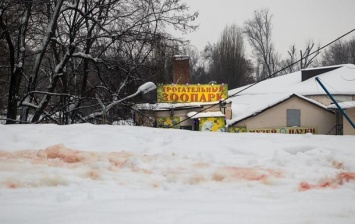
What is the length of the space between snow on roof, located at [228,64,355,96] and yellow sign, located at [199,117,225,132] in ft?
33.9

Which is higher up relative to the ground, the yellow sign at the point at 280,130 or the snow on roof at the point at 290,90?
the snow on roof at the point at 290,90

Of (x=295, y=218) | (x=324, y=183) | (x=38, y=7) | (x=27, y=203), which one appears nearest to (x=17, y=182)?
(x=27, y=203)

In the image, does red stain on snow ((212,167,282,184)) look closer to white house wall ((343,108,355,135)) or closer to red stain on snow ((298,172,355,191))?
red stain on snow ((298,172,355,191))

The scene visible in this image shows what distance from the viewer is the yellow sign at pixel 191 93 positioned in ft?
65.6

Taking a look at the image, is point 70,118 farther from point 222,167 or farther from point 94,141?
point 222,167

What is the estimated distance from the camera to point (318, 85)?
2803cm

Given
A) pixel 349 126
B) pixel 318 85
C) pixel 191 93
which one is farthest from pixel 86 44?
pixel 318 85

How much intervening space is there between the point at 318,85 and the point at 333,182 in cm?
2599

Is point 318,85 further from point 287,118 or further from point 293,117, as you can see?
point 287,118

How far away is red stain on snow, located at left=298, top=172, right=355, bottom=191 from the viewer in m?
3.88

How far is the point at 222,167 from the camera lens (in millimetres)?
4590

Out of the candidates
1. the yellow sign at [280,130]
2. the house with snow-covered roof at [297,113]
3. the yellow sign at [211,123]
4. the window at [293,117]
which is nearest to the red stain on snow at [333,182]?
the yellow sign at [211,123]

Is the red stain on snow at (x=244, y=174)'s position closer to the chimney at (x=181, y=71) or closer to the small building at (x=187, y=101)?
the small building at (x=187, y=101)

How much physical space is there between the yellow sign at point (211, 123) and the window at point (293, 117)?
5.47 meters
